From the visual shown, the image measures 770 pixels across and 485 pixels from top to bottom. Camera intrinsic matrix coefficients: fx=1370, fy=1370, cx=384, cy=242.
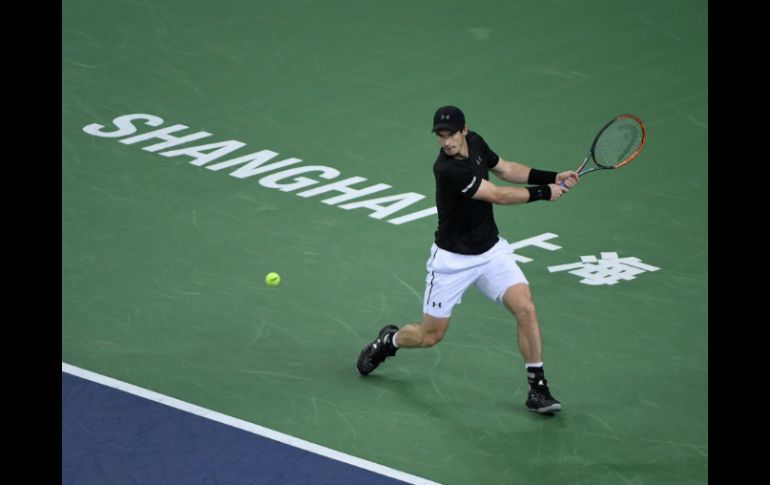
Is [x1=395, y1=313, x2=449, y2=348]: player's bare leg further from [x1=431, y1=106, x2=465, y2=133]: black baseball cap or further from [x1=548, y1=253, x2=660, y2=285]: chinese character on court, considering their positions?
[x1=548, y1=253, x2=660, y2=285]: chinese character on court

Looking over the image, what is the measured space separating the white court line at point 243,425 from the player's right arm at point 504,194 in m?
2.13

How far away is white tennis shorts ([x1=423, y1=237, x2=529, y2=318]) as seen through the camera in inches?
410

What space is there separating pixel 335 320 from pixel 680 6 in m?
8.92

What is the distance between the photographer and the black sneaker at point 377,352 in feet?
35.9

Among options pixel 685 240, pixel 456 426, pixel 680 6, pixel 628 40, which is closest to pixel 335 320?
pixel 456 426

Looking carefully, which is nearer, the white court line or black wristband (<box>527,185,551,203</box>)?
the white court line

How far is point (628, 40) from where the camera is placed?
1805 centimetres

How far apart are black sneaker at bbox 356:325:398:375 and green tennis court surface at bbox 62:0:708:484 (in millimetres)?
133

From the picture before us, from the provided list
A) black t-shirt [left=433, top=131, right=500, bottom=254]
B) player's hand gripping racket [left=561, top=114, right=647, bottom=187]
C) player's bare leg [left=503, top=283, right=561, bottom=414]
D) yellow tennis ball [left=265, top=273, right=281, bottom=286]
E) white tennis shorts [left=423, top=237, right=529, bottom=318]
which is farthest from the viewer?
yellow tennis ball [left=265, top=273, right=281, bottom=286]

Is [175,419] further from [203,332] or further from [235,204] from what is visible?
[235,204]

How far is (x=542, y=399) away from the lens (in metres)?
10.4

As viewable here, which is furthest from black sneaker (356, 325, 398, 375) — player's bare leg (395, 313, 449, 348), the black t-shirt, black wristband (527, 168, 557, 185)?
black wristband (527, 168, 557, 185)

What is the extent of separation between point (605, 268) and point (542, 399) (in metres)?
2.89

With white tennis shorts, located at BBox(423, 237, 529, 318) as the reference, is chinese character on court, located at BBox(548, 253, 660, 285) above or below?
below
